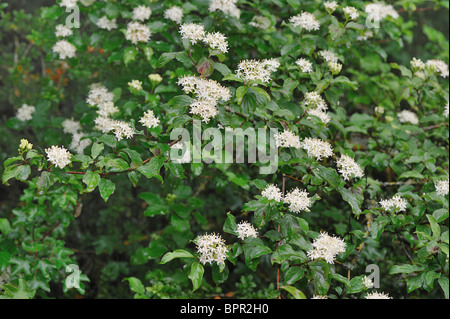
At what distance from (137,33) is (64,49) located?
0.46m

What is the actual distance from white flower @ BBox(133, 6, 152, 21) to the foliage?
47mm

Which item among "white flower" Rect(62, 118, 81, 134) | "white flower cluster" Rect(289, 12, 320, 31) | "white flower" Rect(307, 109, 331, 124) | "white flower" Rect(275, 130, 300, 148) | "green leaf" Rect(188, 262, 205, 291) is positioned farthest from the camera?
"white flower" Rect(62, 118, 81, 134)

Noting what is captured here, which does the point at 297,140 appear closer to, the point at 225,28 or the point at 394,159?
the point at 394,159

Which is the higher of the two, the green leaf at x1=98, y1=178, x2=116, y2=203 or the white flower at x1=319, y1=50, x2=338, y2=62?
the white flower at x1=319, y1=50, x2=338, y2=62

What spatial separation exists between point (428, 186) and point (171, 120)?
3.73 feet

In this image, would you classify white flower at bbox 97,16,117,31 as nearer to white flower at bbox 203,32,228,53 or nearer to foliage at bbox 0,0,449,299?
foliage at bbox 0,0,449,299

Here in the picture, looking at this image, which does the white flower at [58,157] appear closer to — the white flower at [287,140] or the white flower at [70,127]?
the white flower at [287,140]

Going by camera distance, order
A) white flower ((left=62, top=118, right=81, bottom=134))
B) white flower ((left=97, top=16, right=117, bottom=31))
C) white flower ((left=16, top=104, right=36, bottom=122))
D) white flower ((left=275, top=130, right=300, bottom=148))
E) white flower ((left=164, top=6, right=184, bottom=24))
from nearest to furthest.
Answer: white flower ((left=275, top=130, right=300, bottom=148))
white flower ((left=164, top=6, right=184, bottom=24))
white flower ((left=97, top=16, right=117, bottom=31))
white flower ((left=62, top=118, right=81, bottom=134))
white flower ((left=16, top=104, right=36, bottom=122))

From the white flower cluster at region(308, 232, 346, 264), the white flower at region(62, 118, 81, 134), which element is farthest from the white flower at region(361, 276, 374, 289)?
the white flower at region(62, 118, 81, 134)

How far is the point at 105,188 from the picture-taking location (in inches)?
52.2

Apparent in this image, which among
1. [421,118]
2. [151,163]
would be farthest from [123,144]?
[421,118]

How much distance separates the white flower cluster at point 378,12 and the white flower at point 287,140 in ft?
3.08

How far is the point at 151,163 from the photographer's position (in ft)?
4.60

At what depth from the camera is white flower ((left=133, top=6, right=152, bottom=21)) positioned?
185 centimetres
